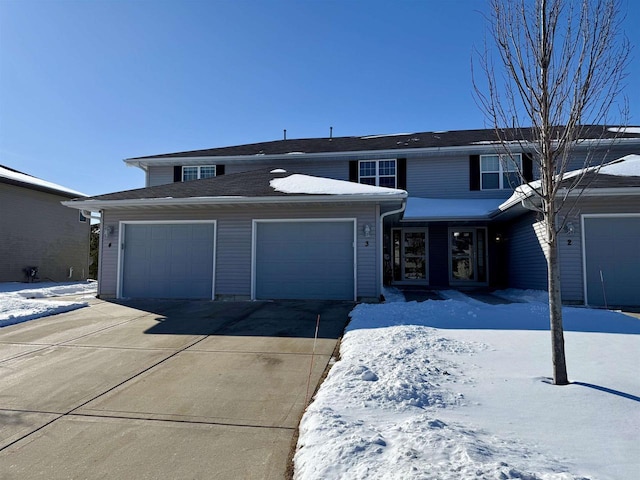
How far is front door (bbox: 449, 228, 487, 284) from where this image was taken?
13.8 m

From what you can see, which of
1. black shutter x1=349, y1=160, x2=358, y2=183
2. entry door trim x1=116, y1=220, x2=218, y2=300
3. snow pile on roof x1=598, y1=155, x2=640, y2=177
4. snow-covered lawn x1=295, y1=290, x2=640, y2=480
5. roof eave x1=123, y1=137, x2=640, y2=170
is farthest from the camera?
black shutter x1=349, y1=160, x2=358, y2=183

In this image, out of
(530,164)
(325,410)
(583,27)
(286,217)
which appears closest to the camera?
(325,410)

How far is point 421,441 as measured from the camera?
255 centimetres

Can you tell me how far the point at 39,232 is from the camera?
15.6m

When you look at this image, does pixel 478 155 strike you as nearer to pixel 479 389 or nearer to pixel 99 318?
pixel 479 389

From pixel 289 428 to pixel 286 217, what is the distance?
702cm

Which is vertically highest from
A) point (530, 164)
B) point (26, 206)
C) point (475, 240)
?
point (530, 164)

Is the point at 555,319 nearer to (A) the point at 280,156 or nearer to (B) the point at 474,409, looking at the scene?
(B) the point at 474,409

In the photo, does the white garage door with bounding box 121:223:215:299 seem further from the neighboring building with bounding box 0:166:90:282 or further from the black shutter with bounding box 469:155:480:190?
the black shutter with bounding box 469:155:480:190

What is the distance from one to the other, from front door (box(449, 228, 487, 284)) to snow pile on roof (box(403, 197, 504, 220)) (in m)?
1.24

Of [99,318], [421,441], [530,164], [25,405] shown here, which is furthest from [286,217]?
[530,164]

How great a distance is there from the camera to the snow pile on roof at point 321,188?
898cm

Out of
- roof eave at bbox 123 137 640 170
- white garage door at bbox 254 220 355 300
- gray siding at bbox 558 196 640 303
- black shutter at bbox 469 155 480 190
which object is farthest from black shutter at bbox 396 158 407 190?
gray siding at bbox 558 196 640 303

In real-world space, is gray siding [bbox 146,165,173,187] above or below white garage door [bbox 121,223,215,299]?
above
